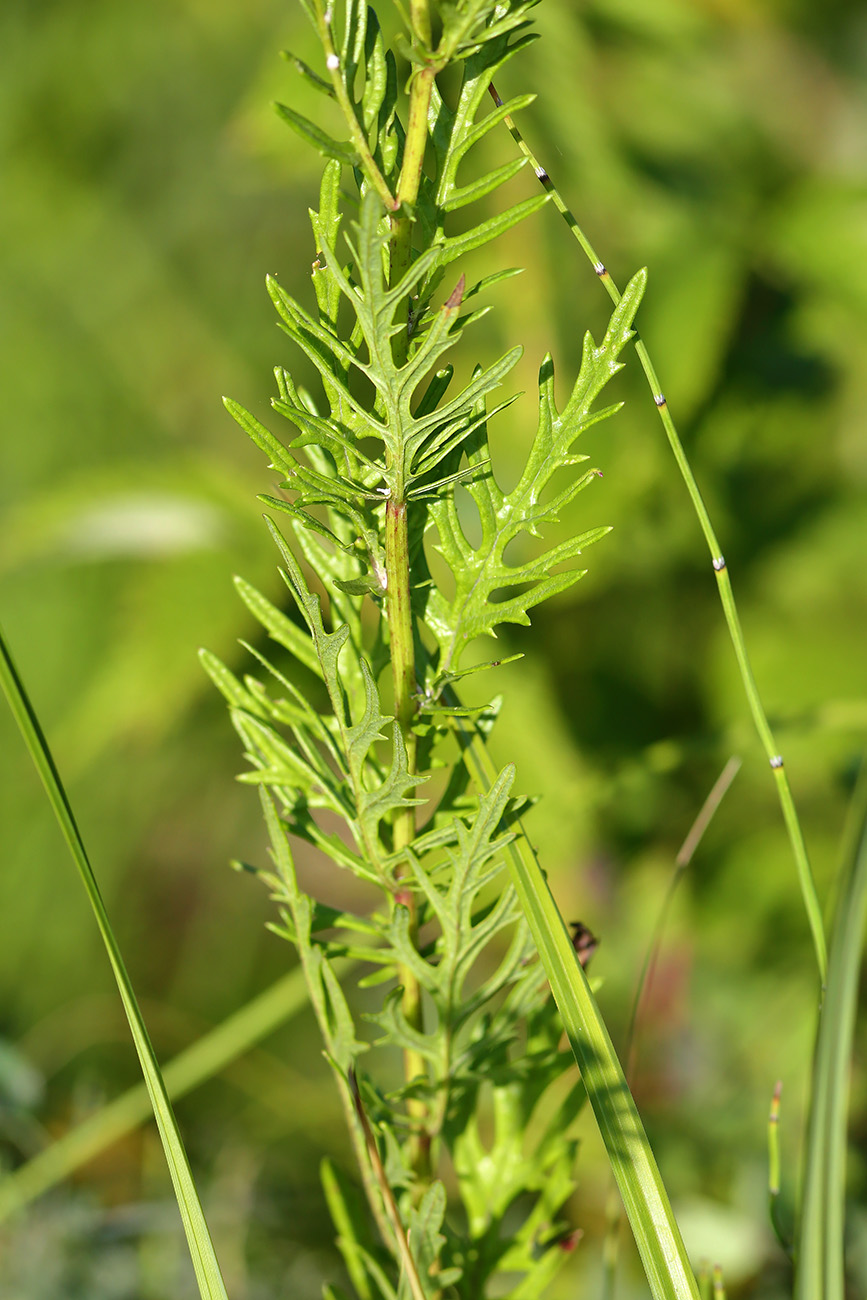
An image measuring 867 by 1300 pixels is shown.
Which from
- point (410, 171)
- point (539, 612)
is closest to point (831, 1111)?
point (410, 171)

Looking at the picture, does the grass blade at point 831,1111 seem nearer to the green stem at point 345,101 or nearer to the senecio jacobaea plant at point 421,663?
the senecio jacobaea plant at point 421,663

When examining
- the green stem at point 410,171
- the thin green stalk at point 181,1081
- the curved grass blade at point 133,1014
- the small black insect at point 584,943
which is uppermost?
the green stem at point 410,171

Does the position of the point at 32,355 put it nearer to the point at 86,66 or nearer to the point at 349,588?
the point at 86,66

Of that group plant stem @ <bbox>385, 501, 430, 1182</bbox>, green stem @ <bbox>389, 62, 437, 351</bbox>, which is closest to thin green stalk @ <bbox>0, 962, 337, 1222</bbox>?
plant stem @ <bbox>385, 501, 430, 1182</bbox>

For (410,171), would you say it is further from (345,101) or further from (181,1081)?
(181,1081)

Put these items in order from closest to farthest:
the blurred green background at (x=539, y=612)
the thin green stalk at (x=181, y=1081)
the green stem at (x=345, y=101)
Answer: the green stem at (x=345, y=101) < the thin green stalk at (x=181, y=1081) < the blurred green background at (x=539, y=612)

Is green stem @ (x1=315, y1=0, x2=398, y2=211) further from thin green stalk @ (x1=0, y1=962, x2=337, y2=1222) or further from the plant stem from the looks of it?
thin green stalk @ (x1=0, y1=962, x2=337, y2=1222)

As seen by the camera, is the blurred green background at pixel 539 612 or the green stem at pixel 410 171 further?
the blurred green background at pixel 539 612

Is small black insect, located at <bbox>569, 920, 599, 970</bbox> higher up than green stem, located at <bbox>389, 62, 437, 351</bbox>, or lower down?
lower down

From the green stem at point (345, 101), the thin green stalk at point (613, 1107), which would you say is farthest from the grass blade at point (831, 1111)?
the green stem at point (345, 101)
